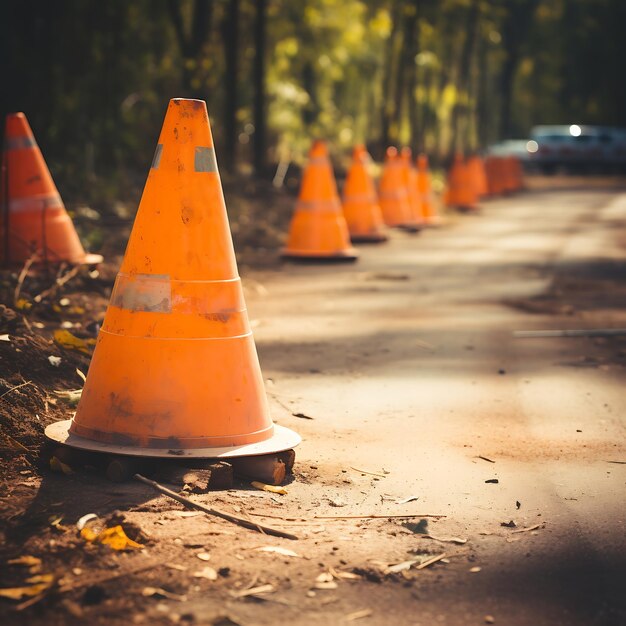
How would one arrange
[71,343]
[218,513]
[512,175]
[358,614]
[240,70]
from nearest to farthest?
[358,614] < [218,513] < [71,343] < [240,70] < [512,175]

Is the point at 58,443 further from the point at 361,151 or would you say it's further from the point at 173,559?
the point at 361,151

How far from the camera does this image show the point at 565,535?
14.8 feet

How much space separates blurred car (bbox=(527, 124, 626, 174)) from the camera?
5034 cm

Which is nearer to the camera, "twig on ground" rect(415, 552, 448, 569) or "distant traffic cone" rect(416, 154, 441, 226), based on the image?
"twig on ground" rect(415, 552, 448, 569)

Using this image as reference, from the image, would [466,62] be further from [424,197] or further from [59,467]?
[59,467]

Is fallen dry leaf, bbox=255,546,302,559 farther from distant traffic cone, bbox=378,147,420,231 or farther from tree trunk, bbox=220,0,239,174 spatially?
tree trunk, bbox=220,0,239,174

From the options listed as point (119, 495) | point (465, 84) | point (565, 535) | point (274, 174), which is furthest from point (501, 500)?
point (465, 84)

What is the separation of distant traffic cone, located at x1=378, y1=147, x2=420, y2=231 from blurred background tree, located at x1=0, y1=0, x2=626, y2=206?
2.70m

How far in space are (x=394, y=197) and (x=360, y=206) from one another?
321 centimetres

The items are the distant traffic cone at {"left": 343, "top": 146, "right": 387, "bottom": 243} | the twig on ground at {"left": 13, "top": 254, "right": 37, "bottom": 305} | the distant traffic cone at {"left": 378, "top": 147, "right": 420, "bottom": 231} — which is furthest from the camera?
the distant traffic cone at {"left": 378, "top": 147, "right": 420, "bottom": 231}

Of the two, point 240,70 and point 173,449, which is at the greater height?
point 240,70

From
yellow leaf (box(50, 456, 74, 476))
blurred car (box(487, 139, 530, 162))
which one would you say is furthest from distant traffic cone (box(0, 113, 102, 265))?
blurred car (box(487, 139, 530, 162))

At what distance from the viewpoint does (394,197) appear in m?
20.4

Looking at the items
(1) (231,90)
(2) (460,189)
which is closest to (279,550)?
(1) (231,90)
